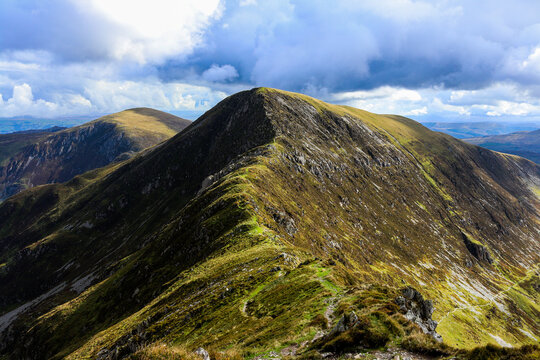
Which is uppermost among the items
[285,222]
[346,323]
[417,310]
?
[346,323]

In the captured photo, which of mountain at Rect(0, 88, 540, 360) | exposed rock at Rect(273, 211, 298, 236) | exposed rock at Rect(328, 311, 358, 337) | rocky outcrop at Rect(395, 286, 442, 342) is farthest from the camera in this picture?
exposed rock at Rect(273, 211, 298, 236)

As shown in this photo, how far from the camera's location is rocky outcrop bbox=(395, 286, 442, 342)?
23.6 meters

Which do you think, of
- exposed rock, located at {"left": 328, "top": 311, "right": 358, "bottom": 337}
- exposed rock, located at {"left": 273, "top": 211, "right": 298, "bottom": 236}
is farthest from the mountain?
exposed rock, located at {"left": 273, "top": 211, "right": 298, "bottom": 236}

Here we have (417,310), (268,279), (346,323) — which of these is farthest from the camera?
(268,279)

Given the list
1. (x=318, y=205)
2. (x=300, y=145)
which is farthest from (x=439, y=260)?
(x=300, y=145)

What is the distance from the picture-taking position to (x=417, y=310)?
27453 millimetres

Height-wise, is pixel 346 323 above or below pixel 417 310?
above

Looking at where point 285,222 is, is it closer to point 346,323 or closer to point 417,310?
point 417,310

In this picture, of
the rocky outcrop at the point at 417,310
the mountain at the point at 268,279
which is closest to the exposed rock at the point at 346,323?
the mountain at the point at 268,279

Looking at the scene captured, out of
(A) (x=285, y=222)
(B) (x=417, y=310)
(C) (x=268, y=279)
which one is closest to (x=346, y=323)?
(B) (x=417, y=310)

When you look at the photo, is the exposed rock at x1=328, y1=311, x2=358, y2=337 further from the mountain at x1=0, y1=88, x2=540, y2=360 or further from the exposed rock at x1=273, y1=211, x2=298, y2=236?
the exposed rock at x1=273, y1=211, x2=298, y2=236

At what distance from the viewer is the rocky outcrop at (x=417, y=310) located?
77.4 ft

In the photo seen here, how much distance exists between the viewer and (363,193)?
182 m

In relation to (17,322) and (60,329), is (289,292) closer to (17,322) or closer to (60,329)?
(60,329)
